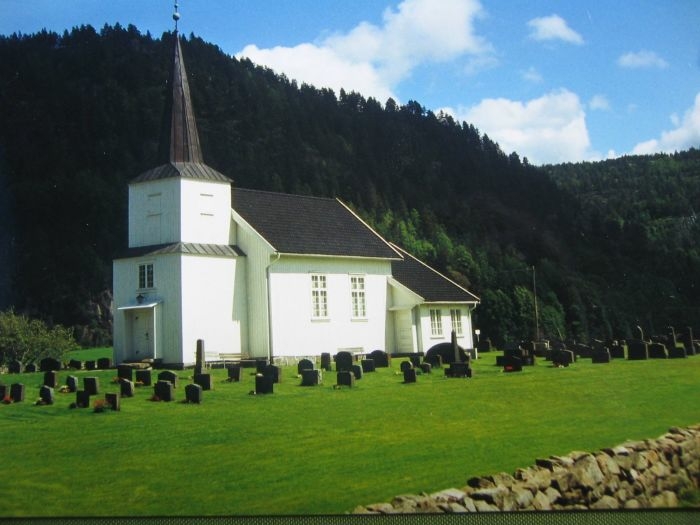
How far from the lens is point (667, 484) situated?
811 centimetres

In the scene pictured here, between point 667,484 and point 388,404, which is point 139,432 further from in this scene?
point 667,484

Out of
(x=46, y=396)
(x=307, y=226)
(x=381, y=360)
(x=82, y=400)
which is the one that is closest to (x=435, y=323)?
(x=307, y=226)

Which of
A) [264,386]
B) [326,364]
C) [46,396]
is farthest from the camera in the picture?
[326,364]

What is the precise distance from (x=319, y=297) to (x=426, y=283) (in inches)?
226

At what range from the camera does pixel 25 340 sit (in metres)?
24.9

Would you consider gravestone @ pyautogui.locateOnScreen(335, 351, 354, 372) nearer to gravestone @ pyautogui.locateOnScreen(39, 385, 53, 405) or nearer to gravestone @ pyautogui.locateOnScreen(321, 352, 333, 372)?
gravestone @ pyautogui.locateOnScreen(321, 352, 333, 372)

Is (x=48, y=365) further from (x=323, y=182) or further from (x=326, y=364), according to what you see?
(x=323, y=182)

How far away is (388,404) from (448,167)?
15132 mm

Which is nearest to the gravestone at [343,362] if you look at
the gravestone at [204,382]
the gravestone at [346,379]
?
the gravestone at [346,379]

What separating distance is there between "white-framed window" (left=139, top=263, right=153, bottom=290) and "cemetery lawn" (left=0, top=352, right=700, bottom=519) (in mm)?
13642

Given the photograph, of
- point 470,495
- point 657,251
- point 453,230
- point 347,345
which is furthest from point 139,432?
point 453,230

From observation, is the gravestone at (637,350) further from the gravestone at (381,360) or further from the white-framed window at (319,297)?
the white-framed window at (319,297)

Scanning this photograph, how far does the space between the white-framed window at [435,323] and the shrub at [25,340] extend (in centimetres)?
1341

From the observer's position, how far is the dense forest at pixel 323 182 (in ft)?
44.7
